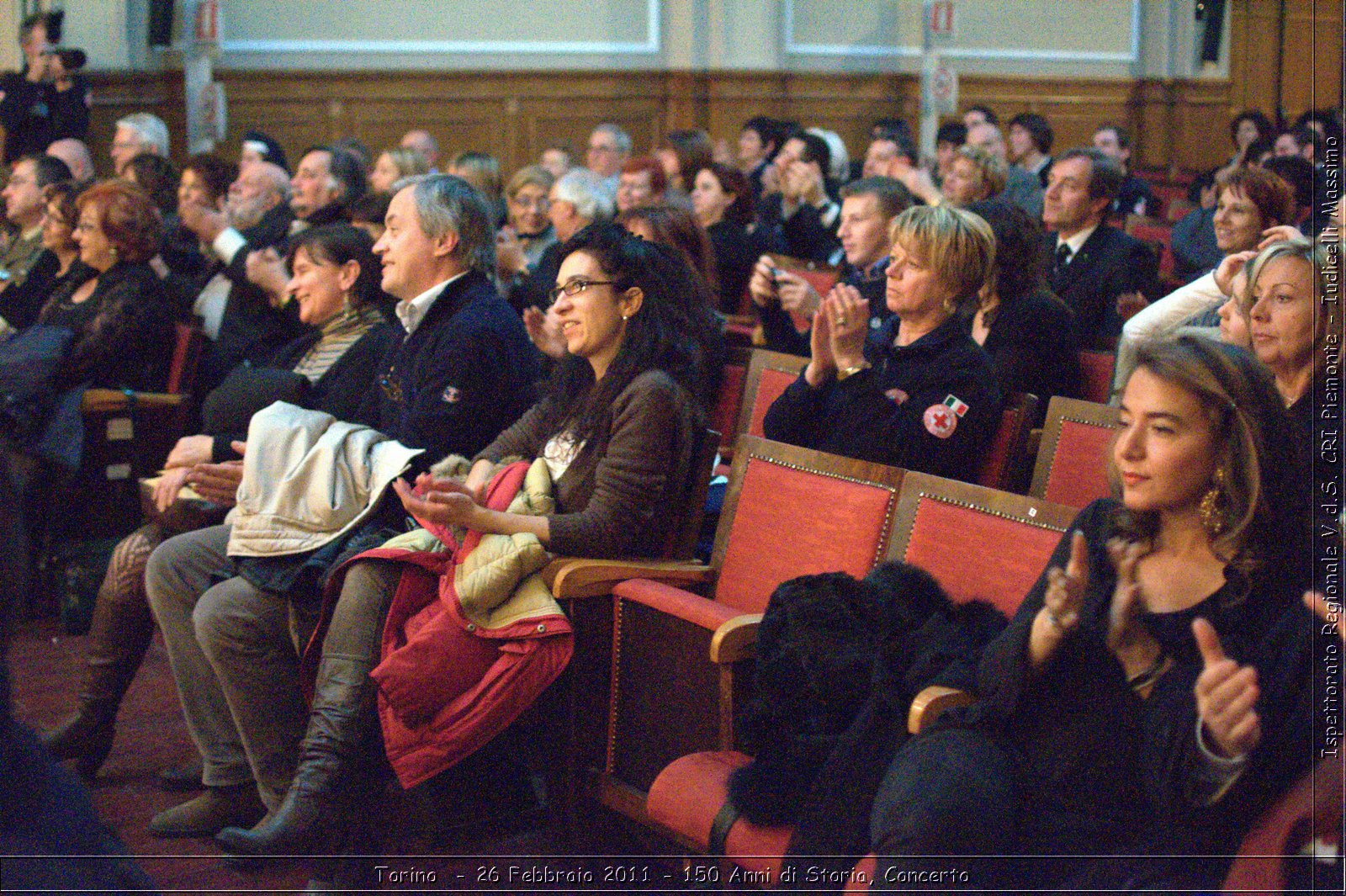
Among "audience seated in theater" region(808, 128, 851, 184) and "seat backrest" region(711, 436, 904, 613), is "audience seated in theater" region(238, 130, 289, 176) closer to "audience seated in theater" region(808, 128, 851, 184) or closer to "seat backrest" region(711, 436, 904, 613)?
"audience seated in theater" region(808, 128, 851, 184)

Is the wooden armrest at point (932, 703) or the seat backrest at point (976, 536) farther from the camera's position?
the seat backrest at point (976, 536)

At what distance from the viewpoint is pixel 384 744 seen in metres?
2.61

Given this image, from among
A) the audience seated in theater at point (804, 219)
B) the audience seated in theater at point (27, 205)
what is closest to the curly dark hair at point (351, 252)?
the audience seated in theater at point (27, 205)

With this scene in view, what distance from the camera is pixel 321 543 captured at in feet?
9.21

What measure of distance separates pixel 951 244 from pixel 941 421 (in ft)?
1.36

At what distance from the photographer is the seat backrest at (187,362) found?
4.32 m

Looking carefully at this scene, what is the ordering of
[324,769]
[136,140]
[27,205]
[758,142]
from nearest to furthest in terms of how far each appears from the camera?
[324,769]
[27,205]
[136,140]
[758,142]

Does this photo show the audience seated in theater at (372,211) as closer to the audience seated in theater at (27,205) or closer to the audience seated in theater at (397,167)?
the audience seated in theater at (27,205)

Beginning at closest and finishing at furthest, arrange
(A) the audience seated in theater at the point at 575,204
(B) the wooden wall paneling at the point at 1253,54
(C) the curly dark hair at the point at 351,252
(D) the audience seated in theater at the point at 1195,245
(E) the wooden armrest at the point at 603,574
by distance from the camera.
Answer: (E) the wooden armrest at the point at 603,574, (C) the curly dark hair at the point at 351,252, (A) the audience seated in theater at the point at 575,204, (D) the audience seated in theater at the point at 1195,245, (B) the wooden wall paneling at the point at 1253,54

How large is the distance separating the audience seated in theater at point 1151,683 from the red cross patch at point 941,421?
2.74 ft

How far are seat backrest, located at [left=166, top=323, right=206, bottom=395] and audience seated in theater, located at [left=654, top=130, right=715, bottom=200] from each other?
8.18ft

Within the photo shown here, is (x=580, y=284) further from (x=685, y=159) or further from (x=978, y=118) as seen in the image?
(x=978, y=118)

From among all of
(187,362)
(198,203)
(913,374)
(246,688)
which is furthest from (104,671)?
(198,203)

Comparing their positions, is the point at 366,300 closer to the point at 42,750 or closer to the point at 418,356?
the point at 418,356
